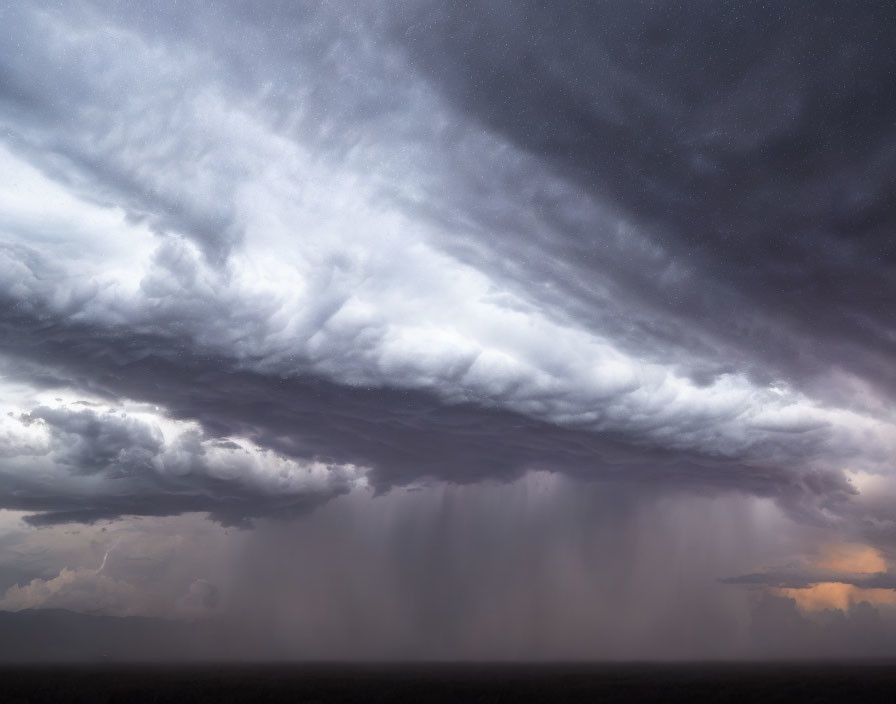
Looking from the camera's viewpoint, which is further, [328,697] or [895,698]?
[328,697]

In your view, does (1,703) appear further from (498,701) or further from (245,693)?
(498,701)

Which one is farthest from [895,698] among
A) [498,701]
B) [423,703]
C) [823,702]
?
[423,703]

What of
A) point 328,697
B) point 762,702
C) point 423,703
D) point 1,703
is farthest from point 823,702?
point 1,703

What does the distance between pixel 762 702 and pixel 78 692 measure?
309 ft

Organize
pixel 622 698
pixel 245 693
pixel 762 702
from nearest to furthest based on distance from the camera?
pixel 762 702 < pixel 622 698 < pixel 245 693

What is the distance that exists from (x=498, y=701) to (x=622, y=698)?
18.2 meters

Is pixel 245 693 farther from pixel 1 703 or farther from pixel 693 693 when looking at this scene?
pixel 693 693

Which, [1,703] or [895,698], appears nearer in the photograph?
[1,703]

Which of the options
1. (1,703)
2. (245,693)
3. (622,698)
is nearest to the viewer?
(1,703)

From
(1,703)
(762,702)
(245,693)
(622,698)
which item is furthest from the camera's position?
Result: (245,693)

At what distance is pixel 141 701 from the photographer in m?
94.1

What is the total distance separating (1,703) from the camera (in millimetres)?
86875

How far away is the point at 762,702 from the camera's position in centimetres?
9356

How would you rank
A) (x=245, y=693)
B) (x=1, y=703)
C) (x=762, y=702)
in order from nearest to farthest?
Result: 1. (x=1, y=703)
2. (x=762, y=702)
3. (x=245, y=693)
